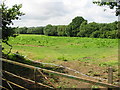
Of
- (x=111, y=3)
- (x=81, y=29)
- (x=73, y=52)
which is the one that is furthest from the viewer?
(x=81, y=29)

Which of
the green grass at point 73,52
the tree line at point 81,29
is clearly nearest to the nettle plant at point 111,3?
the green grass at point 73,52

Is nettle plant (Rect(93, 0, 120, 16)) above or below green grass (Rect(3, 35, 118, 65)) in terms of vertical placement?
above

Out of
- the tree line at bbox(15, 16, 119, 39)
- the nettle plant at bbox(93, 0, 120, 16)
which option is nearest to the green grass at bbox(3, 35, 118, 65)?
the nettle plant at bbox(93, 0, 120, 16)

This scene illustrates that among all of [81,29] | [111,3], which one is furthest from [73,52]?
[81,29]

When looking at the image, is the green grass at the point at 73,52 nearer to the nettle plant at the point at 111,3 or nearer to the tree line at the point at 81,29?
the nettle plant at the point at 111,3

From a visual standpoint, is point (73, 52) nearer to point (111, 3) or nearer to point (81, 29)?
point (111, 3)

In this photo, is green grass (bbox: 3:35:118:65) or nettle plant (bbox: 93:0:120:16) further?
green grass (bbox: 3:35:118:65)

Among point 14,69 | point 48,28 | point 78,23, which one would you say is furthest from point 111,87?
point 48,28

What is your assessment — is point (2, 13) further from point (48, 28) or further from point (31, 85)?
point (48, 28)

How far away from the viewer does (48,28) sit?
97688mm

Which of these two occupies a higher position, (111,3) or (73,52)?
(111,3)

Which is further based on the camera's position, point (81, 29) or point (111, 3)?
point (81, 29)

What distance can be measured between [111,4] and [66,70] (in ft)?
17.4

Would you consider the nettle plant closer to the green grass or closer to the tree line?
the green grass
